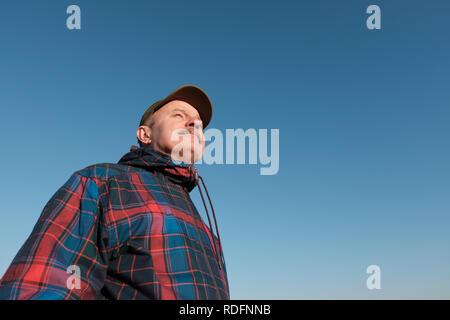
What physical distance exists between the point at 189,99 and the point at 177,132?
59cm

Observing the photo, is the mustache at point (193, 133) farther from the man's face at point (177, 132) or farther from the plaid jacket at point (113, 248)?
the plaid jacket at point (113, 248)

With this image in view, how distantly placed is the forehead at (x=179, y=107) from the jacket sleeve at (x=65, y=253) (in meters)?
1.32

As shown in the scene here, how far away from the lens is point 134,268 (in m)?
1.76

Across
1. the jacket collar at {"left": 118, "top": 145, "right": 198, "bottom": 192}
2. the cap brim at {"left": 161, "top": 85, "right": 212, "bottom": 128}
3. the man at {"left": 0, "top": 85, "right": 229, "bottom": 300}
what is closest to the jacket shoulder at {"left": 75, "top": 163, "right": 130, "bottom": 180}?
the man at {"left": 0, "top": 85, "right": 229, "bottom": 300}

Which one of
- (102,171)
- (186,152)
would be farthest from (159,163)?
(102,171)

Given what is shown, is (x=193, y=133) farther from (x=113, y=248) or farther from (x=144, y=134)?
(x=113, y=248)

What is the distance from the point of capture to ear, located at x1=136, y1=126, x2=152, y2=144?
3.02 metres

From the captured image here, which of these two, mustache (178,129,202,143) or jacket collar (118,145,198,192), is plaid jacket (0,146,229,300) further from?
mustache (178,129,202,143)

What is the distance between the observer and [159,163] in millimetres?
2543

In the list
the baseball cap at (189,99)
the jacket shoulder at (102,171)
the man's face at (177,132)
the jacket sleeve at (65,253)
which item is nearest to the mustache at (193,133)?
the man's face at (177,132)

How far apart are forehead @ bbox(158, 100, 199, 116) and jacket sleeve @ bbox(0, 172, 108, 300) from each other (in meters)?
1.32
